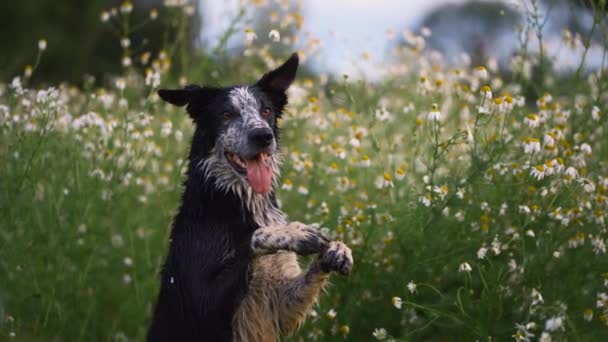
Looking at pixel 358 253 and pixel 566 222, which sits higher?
pixel 566 222

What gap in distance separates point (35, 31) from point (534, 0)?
43.5ft

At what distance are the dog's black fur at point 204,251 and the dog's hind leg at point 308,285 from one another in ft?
0.90

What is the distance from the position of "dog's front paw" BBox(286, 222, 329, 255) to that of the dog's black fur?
32 centimetres

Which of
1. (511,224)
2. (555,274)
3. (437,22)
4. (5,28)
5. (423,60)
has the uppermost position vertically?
(437,22)

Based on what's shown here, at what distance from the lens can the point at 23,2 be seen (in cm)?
1538

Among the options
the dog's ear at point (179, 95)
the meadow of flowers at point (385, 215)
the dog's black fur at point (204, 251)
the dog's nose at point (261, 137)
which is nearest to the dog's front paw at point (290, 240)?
the dog's black fur at point (204, 251)

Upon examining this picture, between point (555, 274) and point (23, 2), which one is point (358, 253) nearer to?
point (555, 274)

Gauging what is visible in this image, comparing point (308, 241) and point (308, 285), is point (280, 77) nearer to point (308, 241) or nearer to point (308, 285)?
point (308, 241)

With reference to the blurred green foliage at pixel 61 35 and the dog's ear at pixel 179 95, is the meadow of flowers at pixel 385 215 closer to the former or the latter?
the dog's ear at pixel 179 95

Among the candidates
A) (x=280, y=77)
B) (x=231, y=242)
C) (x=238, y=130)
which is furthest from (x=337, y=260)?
(x=280, y=77)

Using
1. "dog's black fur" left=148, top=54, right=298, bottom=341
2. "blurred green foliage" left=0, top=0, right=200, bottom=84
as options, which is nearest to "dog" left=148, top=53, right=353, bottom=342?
"dog's black fur" left=148, top=54, right=298, bottom=341

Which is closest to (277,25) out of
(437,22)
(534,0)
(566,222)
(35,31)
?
(534,0)

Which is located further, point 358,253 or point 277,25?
point 277,25

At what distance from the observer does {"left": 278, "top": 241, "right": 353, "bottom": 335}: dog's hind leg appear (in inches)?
143
